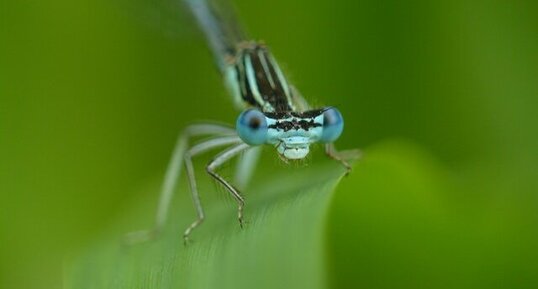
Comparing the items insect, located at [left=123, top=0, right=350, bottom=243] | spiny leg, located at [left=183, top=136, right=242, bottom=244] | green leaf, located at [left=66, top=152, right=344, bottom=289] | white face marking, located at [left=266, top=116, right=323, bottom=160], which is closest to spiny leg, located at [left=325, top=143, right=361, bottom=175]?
insect, located at [left=123, top=0, right=350, bottom=243]

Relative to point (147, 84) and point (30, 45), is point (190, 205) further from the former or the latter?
point (30, 45)

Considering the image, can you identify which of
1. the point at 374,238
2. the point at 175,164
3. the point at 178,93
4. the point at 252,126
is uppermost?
the point at 178,93

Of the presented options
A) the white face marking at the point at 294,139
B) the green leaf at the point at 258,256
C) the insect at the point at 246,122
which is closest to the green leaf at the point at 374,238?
the green leaf at the point at 258,256

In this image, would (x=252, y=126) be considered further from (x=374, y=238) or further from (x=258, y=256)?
(x=258, y=256)

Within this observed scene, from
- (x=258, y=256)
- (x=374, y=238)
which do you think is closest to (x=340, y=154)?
(x=374, y=238)

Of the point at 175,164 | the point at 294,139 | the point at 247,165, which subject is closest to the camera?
the point at 294,139

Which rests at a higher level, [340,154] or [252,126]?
[252,126]
